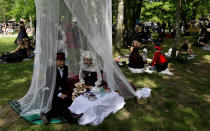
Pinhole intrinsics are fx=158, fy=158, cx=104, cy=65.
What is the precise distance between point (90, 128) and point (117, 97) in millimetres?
1114

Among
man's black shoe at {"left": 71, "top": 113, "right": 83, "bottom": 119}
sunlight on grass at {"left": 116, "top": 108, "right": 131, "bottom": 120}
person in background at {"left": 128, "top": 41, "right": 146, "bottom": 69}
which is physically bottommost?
sunlight on grass at {"left": 116, "top": 108, "right": 131, "bottom": 120}

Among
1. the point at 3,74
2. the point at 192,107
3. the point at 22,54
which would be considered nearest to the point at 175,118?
the point at 192,107

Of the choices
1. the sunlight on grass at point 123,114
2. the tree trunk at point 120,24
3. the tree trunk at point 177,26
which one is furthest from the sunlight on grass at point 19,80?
the tree trunk at point 177,26

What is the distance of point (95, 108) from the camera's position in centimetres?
355

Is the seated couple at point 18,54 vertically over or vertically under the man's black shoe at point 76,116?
over

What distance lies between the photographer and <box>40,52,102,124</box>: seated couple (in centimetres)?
346

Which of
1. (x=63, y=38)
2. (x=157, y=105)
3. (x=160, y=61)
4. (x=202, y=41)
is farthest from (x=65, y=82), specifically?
(x=202, y=41)

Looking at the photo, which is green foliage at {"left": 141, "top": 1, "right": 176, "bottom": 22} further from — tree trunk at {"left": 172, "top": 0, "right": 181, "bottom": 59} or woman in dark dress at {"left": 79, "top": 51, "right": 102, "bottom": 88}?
woman in dark dress at {"left": 79, "top": 51, "right": 102, "bottom": 88}

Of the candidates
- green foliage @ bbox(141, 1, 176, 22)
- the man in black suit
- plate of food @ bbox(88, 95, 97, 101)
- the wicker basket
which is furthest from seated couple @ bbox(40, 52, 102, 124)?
green foliage @ bbox(141, 1, 176, 22)

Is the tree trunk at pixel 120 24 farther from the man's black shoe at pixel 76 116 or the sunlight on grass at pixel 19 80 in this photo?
the man's black shoe at pixel 76 116

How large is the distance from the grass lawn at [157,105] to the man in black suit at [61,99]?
0.21m

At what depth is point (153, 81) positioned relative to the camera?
5977mm

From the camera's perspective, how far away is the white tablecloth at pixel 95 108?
3465 mm

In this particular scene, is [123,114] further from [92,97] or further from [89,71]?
[89,71]
